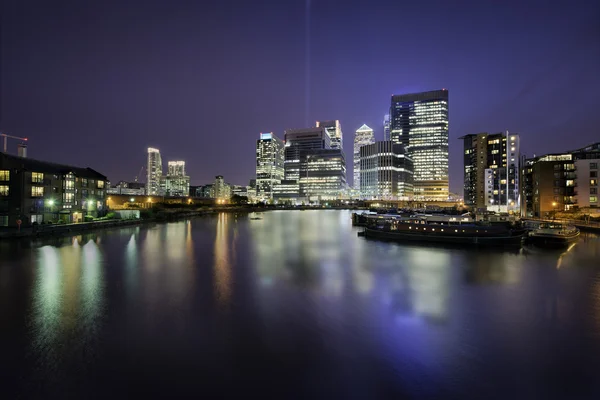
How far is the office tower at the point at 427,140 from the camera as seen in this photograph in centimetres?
16575

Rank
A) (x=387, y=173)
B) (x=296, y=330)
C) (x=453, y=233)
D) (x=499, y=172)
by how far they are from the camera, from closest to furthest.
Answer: (x=296, y=330) < (x=453, y=233) < (x=499, y=172) < (x=387, y=173)

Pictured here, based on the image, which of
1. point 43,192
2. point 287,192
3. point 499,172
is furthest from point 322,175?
point 43,192

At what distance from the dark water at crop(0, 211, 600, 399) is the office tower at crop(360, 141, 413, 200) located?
437 ft

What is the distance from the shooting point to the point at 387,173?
15075 centimetres

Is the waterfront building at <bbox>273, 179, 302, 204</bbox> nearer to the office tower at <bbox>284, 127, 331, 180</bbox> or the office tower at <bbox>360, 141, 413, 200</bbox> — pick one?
the office tower at <bbox>284, 127, 331, 180</bbox>

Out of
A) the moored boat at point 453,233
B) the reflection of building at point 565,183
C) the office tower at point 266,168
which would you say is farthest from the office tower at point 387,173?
the moored boat at point 453,233

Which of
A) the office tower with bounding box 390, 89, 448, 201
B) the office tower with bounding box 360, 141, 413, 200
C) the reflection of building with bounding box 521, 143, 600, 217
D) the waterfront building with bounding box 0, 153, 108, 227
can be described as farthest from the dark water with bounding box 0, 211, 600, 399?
the office tower with bounding box 390, 89, 448, 201

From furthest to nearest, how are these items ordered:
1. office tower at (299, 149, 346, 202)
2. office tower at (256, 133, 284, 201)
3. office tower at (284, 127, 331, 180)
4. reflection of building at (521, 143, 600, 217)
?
office tower at (256, 133, 284, 201) → office tower at (284, 127, 331, 180) → office tower at (299, 149, 346, 202) → reflection of building at (521, 143, 600, 217)

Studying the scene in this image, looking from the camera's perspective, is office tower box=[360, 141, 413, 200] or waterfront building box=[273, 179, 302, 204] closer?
office tower box=[360, 141, 413, 200]

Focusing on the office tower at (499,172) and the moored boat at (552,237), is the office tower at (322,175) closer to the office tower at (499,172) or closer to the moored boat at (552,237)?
the office tower at (499,172)

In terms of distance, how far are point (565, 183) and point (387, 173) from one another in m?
101

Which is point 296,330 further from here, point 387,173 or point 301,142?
point 301,142

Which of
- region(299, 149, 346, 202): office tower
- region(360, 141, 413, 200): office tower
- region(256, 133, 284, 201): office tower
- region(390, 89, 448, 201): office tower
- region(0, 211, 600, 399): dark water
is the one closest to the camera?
region(0, 211, 600, 399): dark water

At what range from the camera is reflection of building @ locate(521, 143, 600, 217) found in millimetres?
47812
